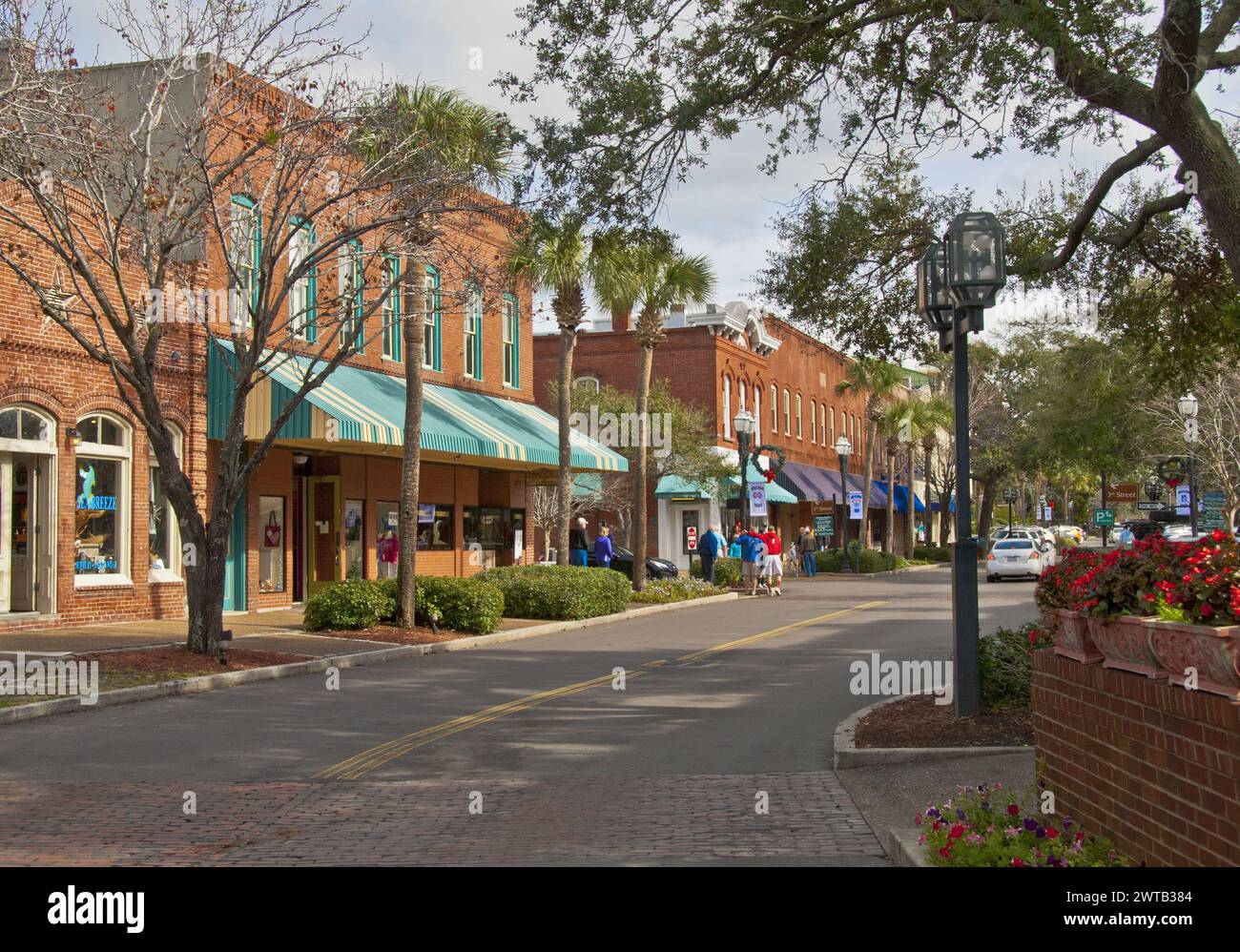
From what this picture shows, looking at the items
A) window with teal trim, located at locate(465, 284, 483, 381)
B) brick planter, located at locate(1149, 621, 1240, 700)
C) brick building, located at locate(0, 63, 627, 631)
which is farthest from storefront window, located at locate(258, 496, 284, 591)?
brick planter, located at locate(1149, 621, 1240, 700)

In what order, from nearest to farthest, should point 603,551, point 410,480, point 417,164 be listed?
1. point 417,164
2. point 410,480
3. point 603,551

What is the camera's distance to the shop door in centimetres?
2392

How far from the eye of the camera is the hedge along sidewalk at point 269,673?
11703 millimetres

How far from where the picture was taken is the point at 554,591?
22250mm

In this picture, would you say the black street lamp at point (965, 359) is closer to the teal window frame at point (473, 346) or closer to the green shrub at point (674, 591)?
the green shrub at point (674, 591)

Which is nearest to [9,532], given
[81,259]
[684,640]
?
[81,259]

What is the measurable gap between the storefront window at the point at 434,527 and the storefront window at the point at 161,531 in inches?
269

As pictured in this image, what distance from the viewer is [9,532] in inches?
693

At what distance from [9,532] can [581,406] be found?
2387cm

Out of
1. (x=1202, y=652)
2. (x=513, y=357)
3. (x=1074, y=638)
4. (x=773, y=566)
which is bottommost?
(x=773, y=566)

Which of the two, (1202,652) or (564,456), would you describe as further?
(564,456)

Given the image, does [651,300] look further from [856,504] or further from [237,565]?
[856,504]

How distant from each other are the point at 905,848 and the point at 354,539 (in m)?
19.7

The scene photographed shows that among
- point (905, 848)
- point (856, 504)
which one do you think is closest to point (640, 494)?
point (856, 504)
